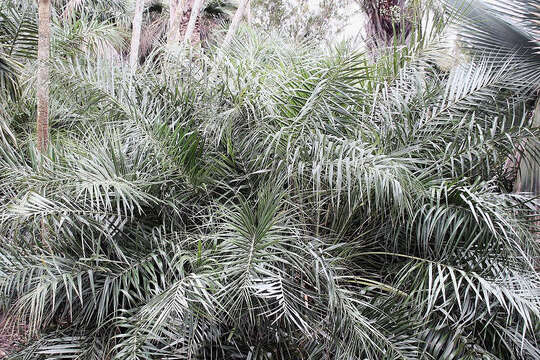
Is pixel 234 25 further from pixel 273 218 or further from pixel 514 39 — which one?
pixel 273 218

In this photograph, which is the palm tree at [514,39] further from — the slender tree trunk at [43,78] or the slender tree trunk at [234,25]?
the slender tree trunk at [43,78]

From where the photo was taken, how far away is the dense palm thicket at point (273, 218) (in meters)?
3.67

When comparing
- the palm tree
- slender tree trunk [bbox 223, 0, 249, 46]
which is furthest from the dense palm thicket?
slender tree trunk [bbox 223, 0, 249, 46]

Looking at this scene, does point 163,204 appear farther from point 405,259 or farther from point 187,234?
point 405,259

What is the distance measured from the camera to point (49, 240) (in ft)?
13.0

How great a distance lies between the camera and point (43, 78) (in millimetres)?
4551

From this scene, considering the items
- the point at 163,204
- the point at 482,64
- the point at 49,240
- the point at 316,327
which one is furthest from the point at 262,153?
the point at 482,64

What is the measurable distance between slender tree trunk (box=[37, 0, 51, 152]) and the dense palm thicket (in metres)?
0.11

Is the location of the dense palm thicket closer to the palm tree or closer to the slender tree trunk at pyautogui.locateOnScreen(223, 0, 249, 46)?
the palm tree

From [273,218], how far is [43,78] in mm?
2404

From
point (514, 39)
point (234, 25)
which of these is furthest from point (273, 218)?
point (234, 25)

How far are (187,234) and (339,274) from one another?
119 centimetres

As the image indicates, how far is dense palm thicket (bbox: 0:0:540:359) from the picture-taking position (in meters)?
3.67

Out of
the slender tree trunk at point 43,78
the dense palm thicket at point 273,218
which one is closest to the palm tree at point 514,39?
the dense palm thicket at point 273,218
